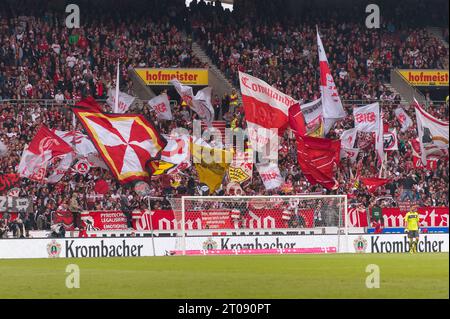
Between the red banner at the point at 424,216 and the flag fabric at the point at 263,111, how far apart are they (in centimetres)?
528

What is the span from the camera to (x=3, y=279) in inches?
925

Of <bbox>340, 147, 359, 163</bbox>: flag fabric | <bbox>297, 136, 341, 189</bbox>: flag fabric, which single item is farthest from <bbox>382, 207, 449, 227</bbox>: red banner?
<bbox>297, 136, 341, 189</bbox>: flag fabric

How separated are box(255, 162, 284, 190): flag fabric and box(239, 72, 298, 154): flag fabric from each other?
548mm

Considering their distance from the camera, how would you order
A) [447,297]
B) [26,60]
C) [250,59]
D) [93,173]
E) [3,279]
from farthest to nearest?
[250,59], [26,60], [93,173], [3,279], [447,297]

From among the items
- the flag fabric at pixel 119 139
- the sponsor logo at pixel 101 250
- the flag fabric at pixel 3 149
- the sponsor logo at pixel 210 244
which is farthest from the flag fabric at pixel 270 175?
the flag fabric at pixel 3 149

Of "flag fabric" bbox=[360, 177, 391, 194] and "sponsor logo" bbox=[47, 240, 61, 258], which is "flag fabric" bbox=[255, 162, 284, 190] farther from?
"sponsor logo" bbox=[47, 240, 61, 258]

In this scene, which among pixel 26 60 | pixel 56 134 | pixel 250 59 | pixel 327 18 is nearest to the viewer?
pixel 56 134

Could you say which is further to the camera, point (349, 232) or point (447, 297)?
point (349, 232)

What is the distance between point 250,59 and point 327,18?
5.92 meters

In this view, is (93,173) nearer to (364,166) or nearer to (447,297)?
(364,166)

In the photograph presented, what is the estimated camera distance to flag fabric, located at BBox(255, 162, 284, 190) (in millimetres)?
39594

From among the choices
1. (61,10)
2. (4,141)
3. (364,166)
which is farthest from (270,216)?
(61,10)

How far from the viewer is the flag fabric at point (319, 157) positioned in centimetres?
3897

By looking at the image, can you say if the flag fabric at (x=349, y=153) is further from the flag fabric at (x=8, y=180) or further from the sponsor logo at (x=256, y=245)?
the flag fabric at (x=8, y=180)
